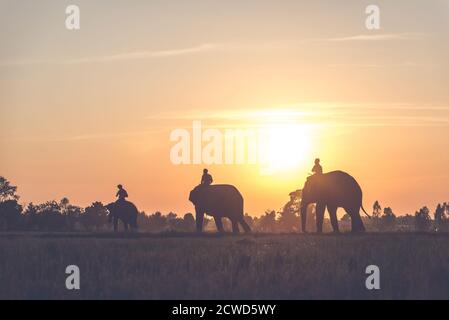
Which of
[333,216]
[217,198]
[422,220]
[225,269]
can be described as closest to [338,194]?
[333,216]

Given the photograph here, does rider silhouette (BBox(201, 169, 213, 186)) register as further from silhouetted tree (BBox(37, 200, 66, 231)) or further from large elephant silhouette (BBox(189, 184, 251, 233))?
silhouetted tree (BBox(37, 200, 66, 231))

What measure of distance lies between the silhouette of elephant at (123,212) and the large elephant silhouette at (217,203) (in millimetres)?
5319

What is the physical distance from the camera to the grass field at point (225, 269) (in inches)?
1202

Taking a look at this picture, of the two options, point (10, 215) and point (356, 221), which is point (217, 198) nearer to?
point (356, 221)

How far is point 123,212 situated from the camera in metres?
59.7

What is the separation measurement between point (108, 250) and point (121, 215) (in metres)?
22.5

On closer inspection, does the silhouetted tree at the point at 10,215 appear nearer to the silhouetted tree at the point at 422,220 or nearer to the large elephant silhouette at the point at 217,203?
the large elephant silhouette at the point at 217,203

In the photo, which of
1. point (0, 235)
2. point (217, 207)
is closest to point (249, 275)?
point (0, 235)

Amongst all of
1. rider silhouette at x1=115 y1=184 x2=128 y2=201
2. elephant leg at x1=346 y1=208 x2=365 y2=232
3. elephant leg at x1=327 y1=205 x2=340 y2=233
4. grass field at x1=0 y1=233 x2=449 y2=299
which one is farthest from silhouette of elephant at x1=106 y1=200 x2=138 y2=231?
grass field at x1=0 y1=233 x2=449 y2=299

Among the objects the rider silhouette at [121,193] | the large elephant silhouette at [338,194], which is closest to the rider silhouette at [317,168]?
the large elephant silhouette at [338,194]

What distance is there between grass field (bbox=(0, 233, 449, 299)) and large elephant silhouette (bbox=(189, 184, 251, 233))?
47.2ft

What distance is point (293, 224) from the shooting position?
7925cm

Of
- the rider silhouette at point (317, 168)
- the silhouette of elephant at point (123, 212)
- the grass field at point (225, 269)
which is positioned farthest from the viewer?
the silhouette of elephant at point (123, 212)
